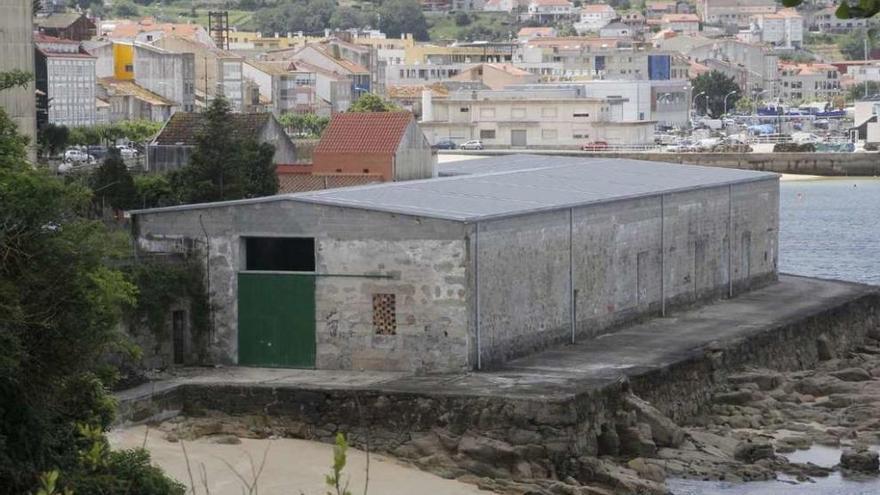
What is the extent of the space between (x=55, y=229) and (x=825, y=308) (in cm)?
1966

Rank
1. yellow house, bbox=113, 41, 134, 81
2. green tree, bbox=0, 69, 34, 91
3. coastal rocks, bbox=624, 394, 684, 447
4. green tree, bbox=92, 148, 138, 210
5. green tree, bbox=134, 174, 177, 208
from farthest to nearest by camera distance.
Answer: yellow house, bbox=113, 41, 134, 81 → green tree, bbox=134, 174, 177, 208 → green tree, bbox=92, 148, 138, 210 → coastal rocks, bbox=624, 394, 684, 447 → green tree, bbox=0, 69, 34, 91

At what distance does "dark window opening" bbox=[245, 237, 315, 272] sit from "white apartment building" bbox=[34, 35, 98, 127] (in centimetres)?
4742

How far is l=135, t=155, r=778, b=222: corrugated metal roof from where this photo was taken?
1129 inches

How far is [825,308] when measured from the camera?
120 ft

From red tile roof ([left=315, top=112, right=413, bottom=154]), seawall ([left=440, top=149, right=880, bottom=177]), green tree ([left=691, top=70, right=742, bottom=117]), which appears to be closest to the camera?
red tile roof ([left=315, top=112, right=413, bottom=154])

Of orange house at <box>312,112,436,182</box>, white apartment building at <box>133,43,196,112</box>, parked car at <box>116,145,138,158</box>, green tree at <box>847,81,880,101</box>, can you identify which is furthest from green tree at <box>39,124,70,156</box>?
green tree at <box>847,81,880,101</box>

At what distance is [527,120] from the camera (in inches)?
4094

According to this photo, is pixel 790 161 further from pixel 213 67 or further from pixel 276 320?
pixel 276 320

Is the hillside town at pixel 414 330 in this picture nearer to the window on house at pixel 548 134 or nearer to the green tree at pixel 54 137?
the green tree at pixel 54 137

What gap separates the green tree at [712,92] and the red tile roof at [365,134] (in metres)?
112

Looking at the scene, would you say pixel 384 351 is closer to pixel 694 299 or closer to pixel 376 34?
pixel 694 299

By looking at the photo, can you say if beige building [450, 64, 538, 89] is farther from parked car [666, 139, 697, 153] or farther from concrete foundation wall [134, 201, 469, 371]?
concrete foundation wall [134, 201, 469, 371]

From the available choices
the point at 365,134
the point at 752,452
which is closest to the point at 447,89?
the point at 365,134

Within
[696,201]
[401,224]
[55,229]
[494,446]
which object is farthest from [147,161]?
[55,229]
